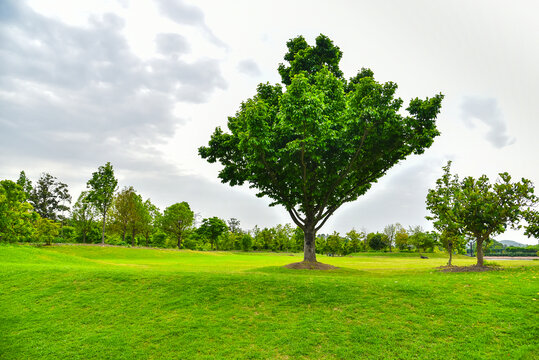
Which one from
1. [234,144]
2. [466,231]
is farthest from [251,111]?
[466,231]

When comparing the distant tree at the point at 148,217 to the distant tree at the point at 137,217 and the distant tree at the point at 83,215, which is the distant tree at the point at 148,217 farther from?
the distant tree at the point at 83,215

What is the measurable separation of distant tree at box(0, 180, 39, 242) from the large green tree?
29.9 metres

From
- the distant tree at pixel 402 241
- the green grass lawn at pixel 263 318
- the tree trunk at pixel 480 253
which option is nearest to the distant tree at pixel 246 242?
the distant tree at pixel 402 241

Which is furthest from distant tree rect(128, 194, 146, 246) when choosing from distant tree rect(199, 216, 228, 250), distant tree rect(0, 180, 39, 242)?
distant tree rect(0, 180, 39, 242)

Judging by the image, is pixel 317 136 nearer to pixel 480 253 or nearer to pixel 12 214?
pixel 480 253

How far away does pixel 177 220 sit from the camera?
77062 millimetres

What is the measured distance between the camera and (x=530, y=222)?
2222 cm

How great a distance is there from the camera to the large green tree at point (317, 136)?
20.0 m

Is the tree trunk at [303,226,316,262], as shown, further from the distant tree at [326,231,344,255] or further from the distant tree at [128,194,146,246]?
the distant tree at [128,194,146,246]

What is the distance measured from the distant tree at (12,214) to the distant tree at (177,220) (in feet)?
117

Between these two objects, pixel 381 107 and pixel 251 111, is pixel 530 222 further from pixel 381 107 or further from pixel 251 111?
pixel 251 111

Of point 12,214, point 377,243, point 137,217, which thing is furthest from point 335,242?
point 12,214

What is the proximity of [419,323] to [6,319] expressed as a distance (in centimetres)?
1694

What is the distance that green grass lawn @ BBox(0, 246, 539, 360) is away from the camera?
30.3 ft
